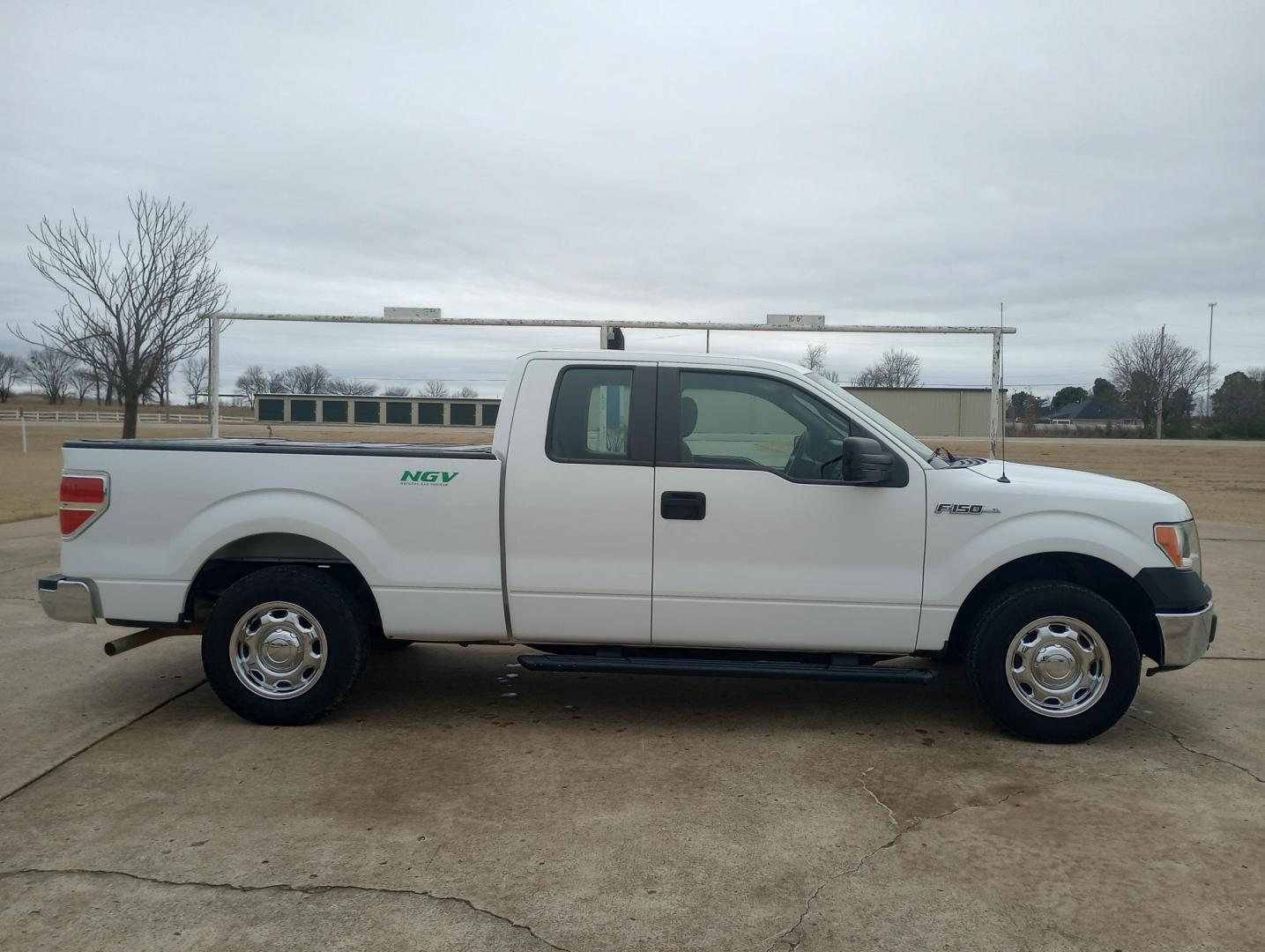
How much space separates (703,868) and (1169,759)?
2.63 meters

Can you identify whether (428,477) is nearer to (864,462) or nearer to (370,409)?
(864,462)

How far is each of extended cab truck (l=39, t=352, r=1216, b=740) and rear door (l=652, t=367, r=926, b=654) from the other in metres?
0.01

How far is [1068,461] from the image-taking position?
92.1 feet

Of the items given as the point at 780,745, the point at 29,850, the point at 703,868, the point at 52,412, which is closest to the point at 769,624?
the point at 780,745

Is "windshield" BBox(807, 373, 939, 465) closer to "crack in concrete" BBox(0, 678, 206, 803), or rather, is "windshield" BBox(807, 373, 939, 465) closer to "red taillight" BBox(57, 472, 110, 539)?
"red taillight" BBox(57, 472, 110, 539)

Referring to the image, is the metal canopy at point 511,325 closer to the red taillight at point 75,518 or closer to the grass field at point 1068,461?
the grass field at point 1068,461

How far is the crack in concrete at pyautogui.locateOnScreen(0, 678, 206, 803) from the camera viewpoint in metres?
4.18

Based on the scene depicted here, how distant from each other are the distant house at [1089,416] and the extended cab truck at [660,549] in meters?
43.9

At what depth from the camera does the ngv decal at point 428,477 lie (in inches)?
192

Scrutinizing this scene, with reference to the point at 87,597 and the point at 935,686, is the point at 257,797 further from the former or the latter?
the point at 935,686

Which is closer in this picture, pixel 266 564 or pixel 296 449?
pixel 296 449

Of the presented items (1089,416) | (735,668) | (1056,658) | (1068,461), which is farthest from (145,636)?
(1089,416)

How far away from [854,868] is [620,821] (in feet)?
3.12

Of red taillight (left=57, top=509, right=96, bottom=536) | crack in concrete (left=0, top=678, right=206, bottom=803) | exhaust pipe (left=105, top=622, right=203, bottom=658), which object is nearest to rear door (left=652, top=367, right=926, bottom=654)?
exhaust pipe (left=105, top=622, right=203, bottom=658)
